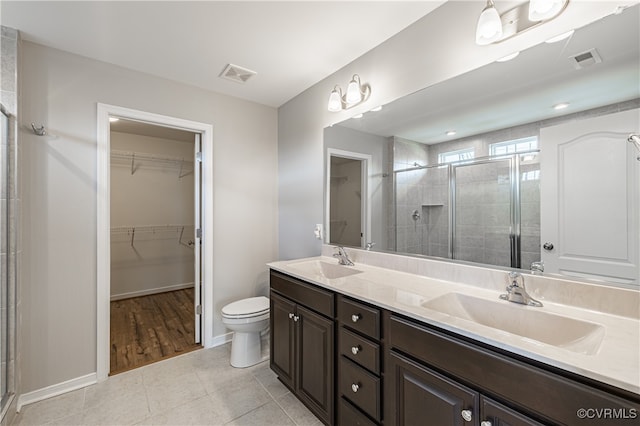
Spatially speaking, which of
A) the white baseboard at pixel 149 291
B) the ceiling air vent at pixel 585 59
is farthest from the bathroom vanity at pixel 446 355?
the white baseboard at pixel 149 291

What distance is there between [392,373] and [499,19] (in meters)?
1.69

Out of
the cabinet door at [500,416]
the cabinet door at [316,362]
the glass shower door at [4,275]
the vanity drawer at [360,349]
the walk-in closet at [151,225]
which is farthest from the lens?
the walk-in closet at [151,225]

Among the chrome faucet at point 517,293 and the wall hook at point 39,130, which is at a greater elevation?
the wall hook at point 39,130

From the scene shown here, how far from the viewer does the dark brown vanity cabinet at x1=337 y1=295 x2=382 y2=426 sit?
127cm

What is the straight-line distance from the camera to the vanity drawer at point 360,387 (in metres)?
1.27

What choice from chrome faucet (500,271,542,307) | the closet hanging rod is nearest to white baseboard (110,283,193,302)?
the closet hanging rod

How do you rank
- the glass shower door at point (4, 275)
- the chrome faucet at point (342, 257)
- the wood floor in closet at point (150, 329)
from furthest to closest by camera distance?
the wood floor in closet at point (150, 329)
the chrome faucet at point (342, 257)
the glass shower door at point (4, 275)

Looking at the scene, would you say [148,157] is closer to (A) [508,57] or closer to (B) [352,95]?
(B) [352,95]

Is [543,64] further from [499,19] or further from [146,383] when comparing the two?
[146,383]

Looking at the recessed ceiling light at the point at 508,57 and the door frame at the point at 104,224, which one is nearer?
the recessed ceiling light at the point at 508,57

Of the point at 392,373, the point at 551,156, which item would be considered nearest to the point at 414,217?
the point at 551,156

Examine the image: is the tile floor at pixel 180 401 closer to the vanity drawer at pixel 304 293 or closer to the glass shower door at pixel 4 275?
the glass shower door at pixel 4 275

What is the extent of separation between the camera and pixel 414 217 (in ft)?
5.89

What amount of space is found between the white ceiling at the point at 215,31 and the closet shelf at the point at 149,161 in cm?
214
